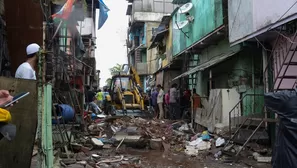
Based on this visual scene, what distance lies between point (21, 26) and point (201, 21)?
9.26 metres

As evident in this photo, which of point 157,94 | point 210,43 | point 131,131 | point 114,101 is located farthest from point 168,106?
point 131,131

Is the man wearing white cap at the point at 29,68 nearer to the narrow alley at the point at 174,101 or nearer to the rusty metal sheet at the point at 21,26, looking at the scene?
the narrow alley at the point at 174,101

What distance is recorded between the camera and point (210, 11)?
12555mm

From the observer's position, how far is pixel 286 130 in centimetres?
446

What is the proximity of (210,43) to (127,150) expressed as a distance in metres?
7.48

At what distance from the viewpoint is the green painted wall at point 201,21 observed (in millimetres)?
11721

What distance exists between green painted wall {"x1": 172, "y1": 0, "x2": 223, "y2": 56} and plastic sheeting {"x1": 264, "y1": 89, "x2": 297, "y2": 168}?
23.5ft

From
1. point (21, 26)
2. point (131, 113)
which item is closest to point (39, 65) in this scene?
point (21, 26)

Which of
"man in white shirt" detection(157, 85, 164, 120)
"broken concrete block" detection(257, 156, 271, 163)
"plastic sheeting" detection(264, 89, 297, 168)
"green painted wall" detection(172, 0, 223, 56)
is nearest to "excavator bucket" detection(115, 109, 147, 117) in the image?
"man in white shirt" detection(157, 85, 164, 120)

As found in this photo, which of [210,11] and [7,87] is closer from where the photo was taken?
[7,87]

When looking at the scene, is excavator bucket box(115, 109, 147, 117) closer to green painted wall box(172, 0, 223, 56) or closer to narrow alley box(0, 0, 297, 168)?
narrow alley box(0, 0, 297, 168)

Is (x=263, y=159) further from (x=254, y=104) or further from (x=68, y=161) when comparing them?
(x=68, y=161)

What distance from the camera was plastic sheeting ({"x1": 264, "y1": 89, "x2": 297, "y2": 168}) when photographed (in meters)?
4.31

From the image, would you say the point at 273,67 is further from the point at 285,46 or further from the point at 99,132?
the point at 99,132
